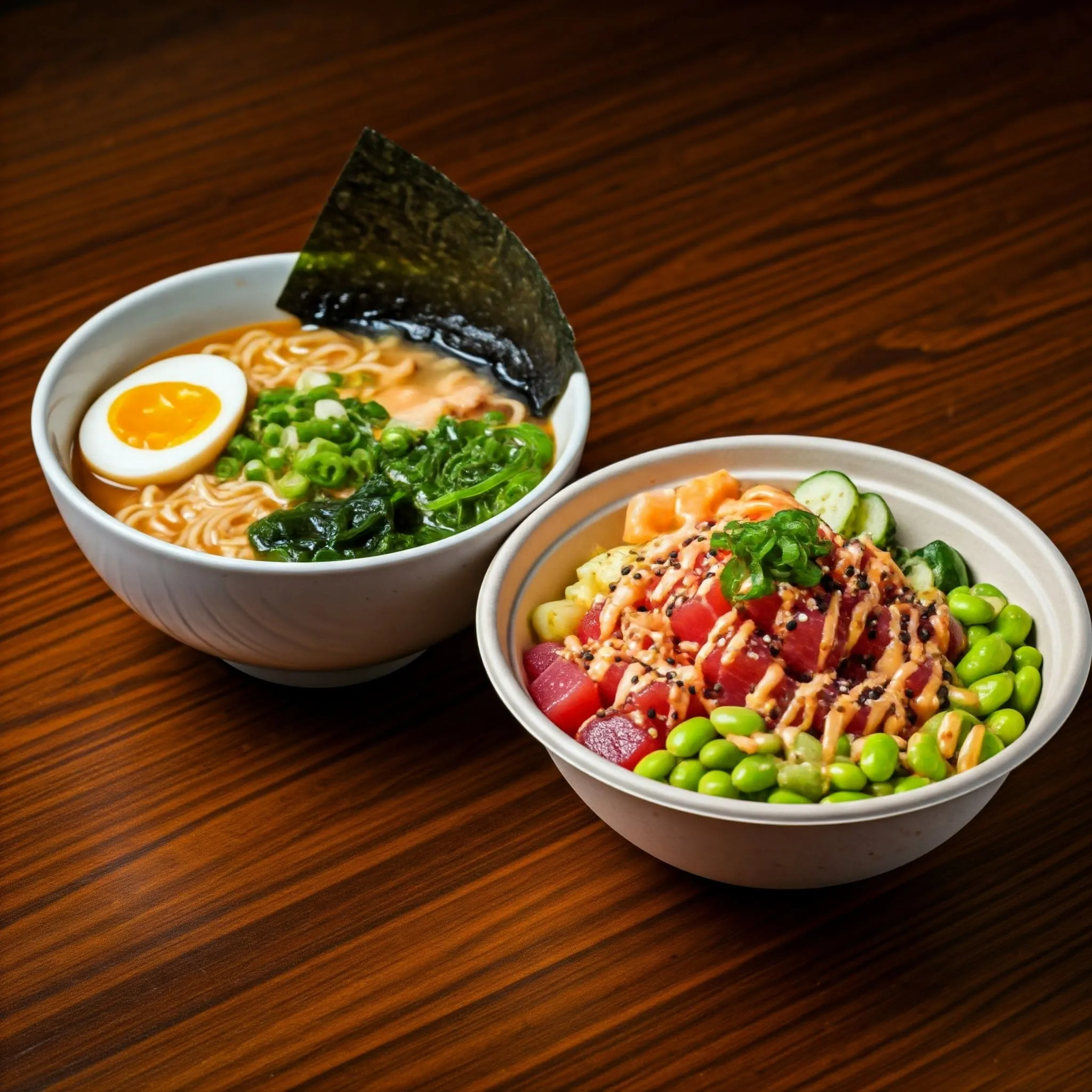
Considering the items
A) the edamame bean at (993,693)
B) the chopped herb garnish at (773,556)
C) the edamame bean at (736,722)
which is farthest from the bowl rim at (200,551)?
the edamame bean at (993,693)

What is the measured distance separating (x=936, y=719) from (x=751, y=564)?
32 cm

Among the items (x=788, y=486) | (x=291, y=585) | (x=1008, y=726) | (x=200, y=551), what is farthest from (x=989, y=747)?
(x=200, y=551)

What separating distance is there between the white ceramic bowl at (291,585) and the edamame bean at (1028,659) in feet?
2.44

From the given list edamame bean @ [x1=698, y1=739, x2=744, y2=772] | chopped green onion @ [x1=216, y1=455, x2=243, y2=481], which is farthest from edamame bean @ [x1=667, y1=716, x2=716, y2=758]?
chopped green onion @ [x1=216, y1=455, x2=243, y2=481]

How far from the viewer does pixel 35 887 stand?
6.65ft

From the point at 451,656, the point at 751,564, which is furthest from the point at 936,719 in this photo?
the point at 451,656

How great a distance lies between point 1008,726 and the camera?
Answer: 1.85 m

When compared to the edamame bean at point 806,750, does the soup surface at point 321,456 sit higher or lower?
higher

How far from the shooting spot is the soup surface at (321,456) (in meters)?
2.24

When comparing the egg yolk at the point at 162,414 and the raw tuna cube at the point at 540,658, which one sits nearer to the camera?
the raw tuna cube at the point at 540,658

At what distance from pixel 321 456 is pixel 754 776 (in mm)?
1013

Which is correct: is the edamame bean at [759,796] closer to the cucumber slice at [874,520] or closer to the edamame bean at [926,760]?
the edamame bean at [926,760]

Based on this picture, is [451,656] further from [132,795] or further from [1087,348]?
[1087,348]

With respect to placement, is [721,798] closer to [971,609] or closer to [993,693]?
[993,693]
